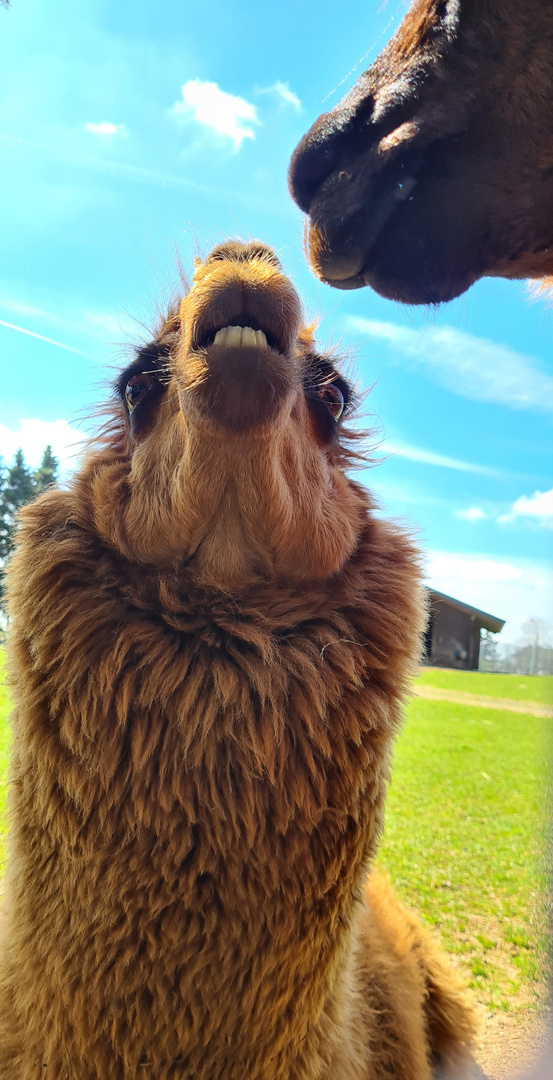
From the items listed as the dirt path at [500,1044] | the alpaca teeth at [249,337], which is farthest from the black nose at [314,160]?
the dirt path at [500,1044]

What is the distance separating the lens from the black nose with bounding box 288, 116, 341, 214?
1070mm

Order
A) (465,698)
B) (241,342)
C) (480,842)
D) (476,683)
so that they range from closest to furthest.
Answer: (241,342), (480,842), (476,683), (465,698)

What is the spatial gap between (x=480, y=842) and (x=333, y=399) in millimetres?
3810

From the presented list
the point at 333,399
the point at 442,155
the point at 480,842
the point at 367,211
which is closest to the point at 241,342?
the point at 367,211

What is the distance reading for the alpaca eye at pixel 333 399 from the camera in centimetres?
167

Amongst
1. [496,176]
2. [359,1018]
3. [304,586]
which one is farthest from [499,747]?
[496,176]

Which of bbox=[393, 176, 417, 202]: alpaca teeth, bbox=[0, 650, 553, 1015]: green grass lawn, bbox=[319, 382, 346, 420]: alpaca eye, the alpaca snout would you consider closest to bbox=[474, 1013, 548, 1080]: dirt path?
bbox=[0, 650, 553, 1015]: green grass lawn

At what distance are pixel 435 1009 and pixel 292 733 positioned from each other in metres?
1.54

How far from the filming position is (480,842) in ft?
13.9

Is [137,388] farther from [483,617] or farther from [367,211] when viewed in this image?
[483,617]

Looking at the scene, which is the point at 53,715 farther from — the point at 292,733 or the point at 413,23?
the point at 413,23

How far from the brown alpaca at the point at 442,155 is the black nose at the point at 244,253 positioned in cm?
19

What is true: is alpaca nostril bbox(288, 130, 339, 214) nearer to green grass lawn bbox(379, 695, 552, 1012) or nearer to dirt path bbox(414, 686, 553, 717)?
green grass lawn bbox(379, 695, 552, 1012)

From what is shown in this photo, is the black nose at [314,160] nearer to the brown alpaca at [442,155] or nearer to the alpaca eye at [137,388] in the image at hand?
the brown alpaca at [442,155]
